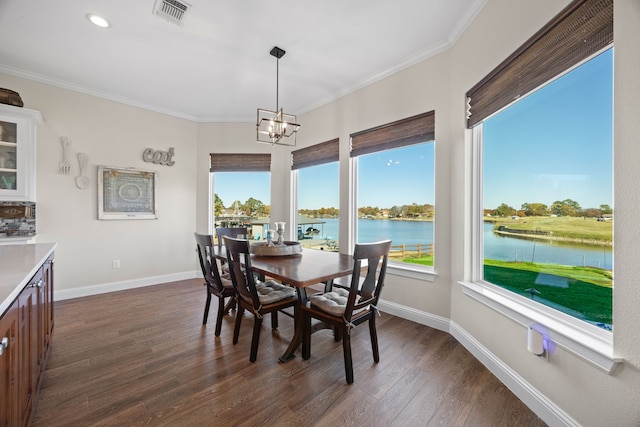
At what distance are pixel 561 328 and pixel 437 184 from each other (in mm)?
1597

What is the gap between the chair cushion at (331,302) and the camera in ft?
6.51

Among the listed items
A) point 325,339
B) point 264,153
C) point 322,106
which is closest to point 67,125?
point 264,153

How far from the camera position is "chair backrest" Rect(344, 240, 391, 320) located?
5.97 ft

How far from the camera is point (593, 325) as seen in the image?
1420 millimetres

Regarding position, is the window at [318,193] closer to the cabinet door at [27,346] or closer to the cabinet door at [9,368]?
the cabinet door at [27,346]

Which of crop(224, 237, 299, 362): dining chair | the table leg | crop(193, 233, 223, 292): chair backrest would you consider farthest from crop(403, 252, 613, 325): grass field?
crop(193, 233, 223, 292): chair backrest

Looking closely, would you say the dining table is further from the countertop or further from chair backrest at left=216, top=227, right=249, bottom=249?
the countertop

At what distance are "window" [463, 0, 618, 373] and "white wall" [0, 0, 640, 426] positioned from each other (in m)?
0.14

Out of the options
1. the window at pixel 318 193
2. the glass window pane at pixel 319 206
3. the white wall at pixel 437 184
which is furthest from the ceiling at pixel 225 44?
the glass window pane at pixel 319 206

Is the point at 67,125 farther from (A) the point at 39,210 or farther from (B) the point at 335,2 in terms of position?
(B) the point at 335,2

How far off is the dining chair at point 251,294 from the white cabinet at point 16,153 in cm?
283

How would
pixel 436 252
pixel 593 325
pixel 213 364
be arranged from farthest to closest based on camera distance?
pixel 436 252 < pixel 213 364 < pixel 593 325

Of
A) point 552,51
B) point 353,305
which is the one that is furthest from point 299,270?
point 552,51

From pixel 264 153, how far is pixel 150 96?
183cm
